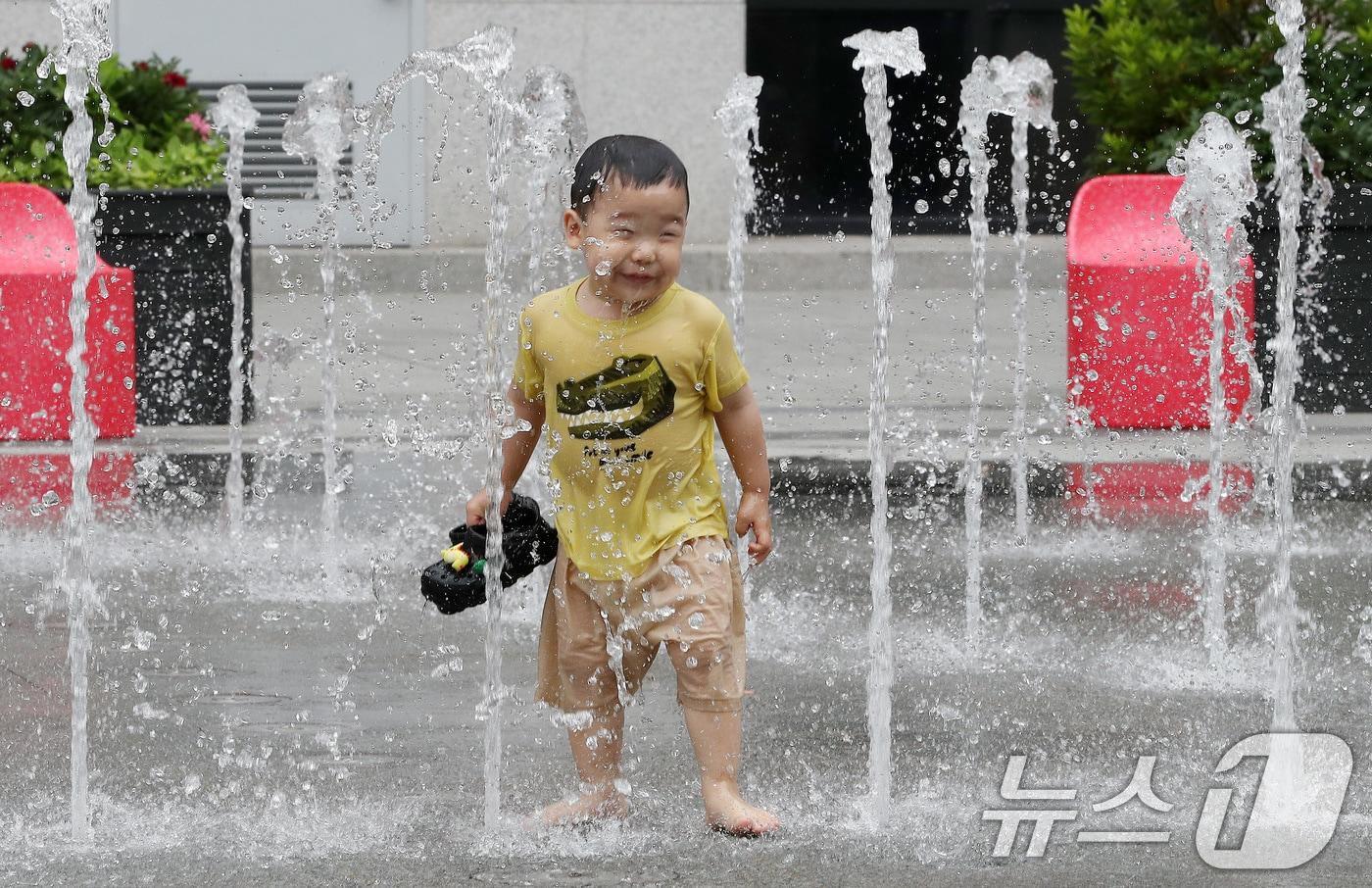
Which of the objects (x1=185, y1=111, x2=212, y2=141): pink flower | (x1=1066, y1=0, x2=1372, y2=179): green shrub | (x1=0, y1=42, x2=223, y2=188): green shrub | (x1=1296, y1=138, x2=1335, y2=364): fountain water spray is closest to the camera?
(x1=1296, y1=138, x2=1335, y2=364): fountain water spray

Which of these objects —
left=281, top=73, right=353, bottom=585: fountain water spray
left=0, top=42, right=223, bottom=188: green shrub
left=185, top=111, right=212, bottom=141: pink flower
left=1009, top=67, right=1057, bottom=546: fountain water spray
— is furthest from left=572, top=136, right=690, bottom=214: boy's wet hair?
left=185, top=111, right=212, bottom=141: pink flower

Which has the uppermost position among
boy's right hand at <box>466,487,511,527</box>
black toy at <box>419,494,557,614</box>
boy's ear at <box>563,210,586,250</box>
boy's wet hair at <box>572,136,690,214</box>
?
boy's wet hair at <box>572,136,690,214</box>

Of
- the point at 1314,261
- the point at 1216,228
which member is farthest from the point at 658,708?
the point at 1314,261

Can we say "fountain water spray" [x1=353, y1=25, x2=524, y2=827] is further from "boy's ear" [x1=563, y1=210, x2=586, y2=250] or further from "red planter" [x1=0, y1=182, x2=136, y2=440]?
"red planter" [x1=0, y1=182, x2=136, y2=440]

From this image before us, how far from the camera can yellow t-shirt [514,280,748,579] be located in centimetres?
374

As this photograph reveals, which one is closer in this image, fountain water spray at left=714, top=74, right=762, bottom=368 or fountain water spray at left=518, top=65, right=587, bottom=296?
fountain water spray at left=714, top=74, right=762, bottom=368

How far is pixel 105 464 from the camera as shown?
305 inches

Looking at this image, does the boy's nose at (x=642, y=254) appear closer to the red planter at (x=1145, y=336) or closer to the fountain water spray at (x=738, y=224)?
the fountain water spray at (x=738, y=224)

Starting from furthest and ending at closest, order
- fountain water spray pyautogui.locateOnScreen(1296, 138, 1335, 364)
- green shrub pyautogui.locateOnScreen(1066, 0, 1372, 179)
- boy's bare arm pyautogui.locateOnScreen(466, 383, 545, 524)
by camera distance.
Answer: green shrub pyautogui.locateOnScreen(1066, 0, 1372, 179) → fountain water spray pyautogui.locateOnScreen(1296, 138, 1335, 364) → boy's bare arm pyautogui.locateOnScreen(466, 383, 545, 524)

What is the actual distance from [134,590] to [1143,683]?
2.73 metres

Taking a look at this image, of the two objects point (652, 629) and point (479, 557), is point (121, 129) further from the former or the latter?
point (652, 629)

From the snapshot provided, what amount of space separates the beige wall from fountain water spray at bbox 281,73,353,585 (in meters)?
0.84

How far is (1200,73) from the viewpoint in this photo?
33.8ft

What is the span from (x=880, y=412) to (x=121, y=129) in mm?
6109
